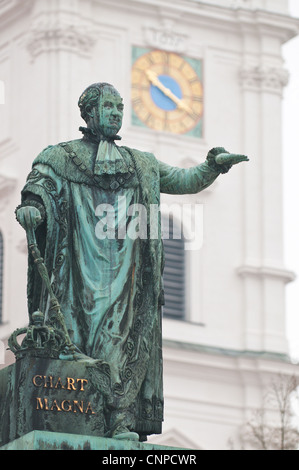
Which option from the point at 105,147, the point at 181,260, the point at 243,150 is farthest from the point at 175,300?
the point at 105,147

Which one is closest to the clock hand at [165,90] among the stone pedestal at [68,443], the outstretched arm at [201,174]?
the outstretched arm at [201,174]

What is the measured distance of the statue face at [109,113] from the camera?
376 inches

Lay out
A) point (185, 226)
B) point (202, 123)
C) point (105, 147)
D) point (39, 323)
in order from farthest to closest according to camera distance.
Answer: point (202, 123)
point (185, 226)
point (105, 147)
point (39, 323)

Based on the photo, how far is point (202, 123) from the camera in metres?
45.5

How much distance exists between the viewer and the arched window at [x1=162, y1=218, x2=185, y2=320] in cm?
4331

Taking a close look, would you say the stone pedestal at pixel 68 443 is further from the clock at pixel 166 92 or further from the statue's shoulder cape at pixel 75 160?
the clock at pixel 166 92

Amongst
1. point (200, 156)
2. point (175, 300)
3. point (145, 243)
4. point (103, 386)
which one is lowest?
point (103, 386)

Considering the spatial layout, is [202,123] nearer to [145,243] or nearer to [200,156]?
[200,156]

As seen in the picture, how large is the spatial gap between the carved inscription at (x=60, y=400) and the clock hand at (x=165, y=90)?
36273 mm

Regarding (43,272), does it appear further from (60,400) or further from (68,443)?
(68,443)

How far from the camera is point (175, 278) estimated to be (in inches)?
1722

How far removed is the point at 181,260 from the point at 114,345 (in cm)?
3468

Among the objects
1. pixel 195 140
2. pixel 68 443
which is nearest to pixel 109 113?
pixel 68 443

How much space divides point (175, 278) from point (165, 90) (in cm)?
407
